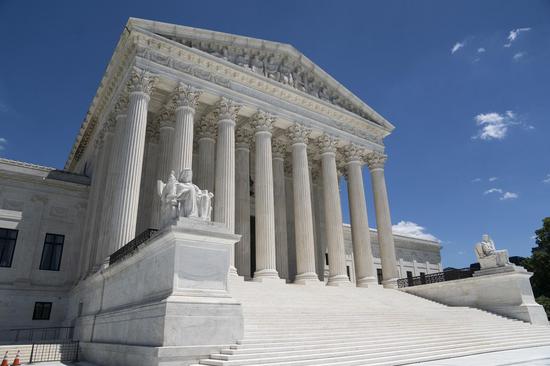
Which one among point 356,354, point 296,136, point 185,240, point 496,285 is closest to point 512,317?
point 496,285

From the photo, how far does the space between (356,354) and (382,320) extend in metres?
5.74

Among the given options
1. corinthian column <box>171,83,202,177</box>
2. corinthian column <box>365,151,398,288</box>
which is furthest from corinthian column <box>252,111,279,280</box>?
corinthian column <box>365,151,398,288</box>

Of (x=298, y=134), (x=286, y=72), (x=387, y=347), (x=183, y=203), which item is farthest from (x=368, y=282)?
(x=183, y=203)

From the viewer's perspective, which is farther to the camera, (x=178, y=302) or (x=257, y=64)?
(x=257, y=64)

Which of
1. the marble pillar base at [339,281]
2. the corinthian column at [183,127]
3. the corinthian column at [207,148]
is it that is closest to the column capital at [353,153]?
the marble pillar base at [339,281]

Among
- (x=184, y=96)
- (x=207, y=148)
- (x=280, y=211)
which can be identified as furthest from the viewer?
(x=280, y=211)

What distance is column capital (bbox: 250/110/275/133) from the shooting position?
26.9 metres

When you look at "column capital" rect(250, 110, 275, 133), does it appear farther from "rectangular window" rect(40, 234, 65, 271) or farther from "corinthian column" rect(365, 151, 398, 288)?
"rectangular window" rect(40, 234, 65, 271)

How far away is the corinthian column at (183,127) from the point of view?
21891 millimetres

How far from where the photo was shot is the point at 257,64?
93.9 ft

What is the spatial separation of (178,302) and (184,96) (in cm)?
1580

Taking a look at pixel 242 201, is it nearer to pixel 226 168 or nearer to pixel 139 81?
pixel 226 168

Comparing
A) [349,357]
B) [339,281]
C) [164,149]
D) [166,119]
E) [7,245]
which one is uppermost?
[166,119]

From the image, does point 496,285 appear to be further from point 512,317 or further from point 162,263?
point 162,263
